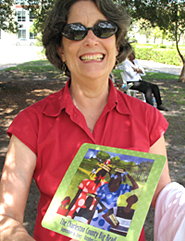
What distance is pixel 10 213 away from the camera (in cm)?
158

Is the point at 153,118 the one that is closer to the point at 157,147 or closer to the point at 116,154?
the point at 157,147

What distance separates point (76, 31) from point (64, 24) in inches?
6.9

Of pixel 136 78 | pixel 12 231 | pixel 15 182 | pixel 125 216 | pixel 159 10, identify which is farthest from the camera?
pixel 159 10

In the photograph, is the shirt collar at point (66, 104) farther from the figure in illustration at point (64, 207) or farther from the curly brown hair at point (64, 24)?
the figure in illustration at point (64, 207)

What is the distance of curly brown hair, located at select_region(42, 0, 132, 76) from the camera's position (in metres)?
1.88

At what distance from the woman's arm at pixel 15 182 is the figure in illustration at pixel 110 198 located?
49 centimetres

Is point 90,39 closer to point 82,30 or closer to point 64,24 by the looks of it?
point 82,30

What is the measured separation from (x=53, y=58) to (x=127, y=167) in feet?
3.81

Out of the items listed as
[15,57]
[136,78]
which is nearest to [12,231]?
[136,78]

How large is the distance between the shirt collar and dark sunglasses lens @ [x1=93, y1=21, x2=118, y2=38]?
0.38 m

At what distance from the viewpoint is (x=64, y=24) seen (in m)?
1.91

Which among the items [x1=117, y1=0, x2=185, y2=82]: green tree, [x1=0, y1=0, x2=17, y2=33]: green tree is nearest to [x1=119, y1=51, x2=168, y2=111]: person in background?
[x1=117, y1=0, x2=185, y2=82]: green tree

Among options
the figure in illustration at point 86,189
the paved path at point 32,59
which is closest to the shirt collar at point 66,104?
the figure in illustration at point 86,189

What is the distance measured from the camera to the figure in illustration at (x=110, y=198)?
1231 millimetres
